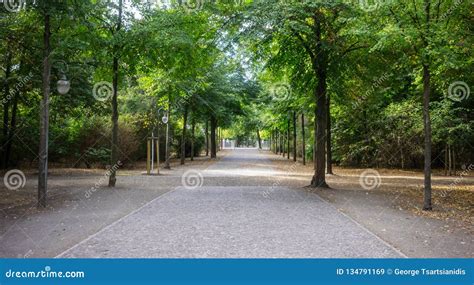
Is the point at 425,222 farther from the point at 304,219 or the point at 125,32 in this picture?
the point at 125,32

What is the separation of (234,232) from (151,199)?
5.38 m

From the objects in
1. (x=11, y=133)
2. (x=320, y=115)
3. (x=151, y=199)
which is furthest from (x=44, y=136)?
(x=11, y=133)

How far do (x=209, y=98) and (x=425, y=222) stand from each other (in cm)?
2382

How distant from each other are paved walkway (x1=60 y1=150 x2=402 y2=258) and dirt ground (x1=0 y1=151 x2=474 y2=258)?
43cm

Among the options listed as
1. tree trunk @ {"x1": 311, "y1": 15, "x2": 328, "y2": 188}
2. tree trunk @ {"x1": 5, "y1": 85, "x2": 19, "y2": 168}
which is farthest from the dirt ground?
tree trunk @ {"x1": 5, "y1": 85, "x2": 19, "y2": 168}

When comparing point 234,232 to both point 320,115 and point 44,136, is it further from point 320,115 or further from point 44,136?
point 320,115

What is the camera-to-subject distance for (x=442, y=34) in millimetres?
10195

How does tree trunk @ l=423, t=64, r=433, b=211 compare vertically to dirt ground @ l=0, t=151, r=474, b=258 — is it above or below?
above

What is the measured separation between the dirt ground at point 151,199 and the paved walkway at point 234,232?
0.43 meters

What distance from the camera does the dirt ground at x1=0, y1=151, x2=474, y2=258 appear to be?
7361 mm

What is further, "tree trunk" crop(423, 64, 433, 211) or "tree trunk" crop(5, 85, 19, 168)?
"tree trunk" crop(5, 85, 19, 168)

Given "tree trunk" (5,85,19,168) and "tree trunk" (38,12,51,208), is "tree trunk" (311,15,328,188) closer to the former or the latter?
"tree trunk" (38,12,51,208)

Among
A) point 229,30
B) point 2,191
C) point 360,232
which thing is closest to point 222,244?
point 360,232

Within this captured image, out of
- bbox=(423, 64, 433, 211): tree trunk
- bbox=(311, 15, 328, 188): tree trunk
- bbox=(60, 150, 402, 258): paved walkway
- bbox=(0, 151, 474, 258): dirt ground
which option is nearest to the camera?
bbox=(60, 150, 402, 258): paved walkway
